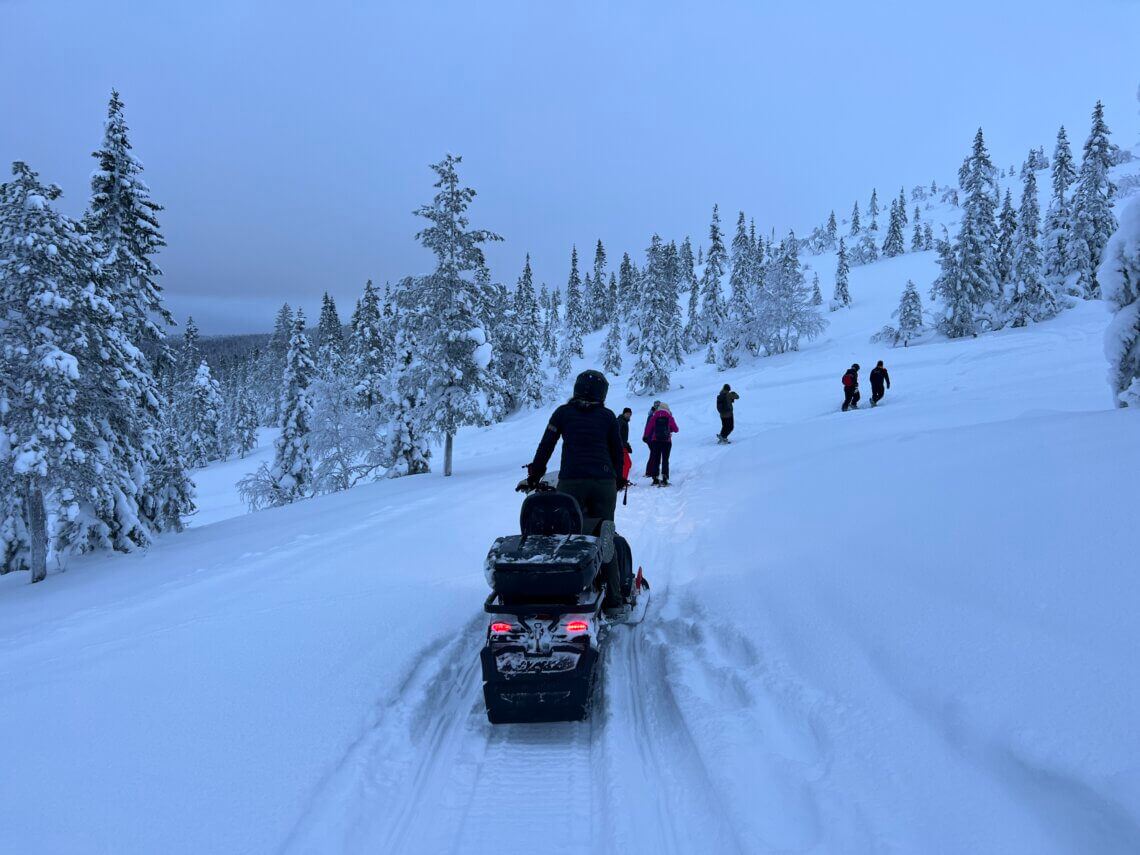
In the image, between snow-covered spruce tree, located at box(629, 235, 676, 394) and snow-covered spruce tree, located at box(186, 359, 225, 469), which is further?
snow-covered spruce tree, located at box(186, 359, 225, 469)

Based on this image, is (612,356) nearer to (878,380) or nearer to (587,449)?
(878,380)

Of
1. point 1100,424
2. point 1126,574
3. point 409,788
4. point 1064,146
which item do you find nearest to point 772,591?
point 1126,574

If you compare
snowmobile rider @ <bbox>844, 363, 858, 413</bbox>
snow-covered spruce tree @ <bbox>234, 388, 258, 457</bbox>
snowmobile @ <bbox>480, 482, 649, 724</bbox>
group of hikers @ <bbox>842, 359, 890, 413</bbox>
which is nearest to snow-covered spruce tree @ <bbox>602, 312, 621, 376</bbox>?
snowmobile rider @ <bbox>844, 363, 858, 413</bbox>

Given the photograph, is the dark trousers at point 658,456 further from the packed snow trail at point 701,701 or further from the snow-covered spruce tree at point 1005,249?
the snow-covered spruce tree at point 1005,249

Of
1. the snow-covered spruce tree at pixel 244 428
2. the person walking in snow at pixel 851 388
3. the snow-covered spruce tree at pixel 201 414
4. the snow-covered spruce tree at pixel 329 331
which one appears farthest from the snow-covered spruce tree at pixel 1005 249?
the snow-covered spruce tree at pixel 244 428

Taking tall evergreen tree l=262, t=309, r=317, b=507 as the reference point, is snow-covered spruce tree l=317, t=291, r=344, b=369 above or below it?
above

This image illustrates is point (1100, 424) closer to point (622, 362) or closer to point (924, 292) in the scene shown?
point (622, 362)

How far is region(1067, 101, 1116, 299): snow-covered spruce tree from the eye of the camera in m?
41.5

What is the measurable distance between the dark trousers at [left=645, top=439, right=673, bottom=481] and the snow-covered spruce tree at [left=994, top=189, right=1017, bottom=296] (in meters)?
41.6

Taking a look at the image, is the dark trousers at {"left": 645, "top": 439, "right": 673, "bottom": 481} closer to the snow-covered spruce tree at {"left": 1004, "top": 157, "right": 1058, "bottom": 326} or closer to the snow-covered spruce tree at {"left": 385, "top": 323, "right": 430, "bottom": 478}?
the snow-covered spruce tree at {"left": 385, "top": 323, "right": 430, "bottom": 478}

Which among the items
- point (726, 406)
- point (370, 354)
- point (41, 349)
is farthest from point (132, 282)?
point (370, 354)

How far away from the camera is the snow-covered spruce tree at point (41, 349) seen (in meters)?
13.8

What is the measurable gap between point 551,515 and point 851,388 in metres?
20.0

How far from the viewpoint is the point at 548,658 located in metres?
3.88
